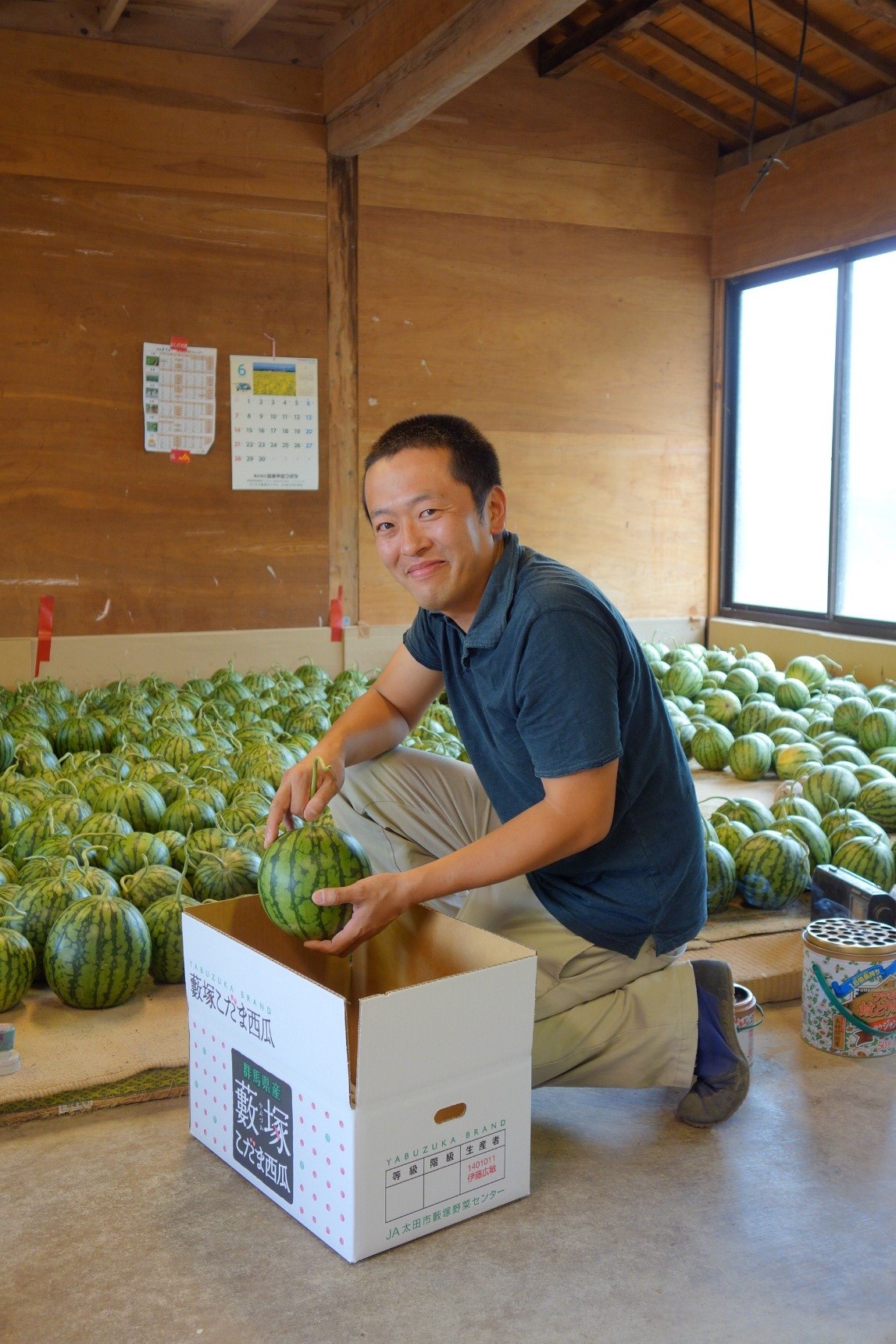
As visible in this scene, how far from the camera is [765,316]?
7.84 metres

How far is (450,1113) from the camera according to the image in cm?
200

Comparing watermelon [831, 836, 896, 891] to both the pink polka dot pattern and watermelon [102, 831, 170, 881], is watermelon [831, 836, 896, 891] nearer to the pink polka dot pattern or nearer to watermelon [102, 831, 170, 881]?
watermelon [102, 831, 170, 881]

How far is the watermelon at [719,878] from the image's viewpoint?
3430mm

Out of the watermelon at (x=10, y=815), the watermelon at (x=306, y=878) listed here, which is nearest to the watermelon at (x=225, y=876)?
the watermelon at (x=10, y=815)

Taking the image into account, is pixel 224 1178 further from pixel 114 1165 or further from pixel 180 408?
pixel 180 408

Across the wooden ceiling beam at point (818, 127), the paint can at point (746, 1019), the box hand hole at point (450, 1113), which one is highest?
the wooden ceiling beam at point (818, 127)

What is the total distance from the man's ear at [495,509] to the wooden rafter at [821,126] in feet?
17.7

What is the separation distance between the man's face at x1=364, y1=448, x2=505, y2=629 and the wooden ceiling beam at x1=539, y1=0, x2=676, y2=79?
17.0 feet

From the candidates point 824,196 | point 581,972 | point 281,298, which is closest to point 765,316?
point 824,196

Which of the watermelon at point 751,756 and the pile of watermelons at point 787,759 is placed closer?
the pile of watermelons at point 787,759

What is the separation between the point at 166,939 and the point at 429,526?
50.4 inches

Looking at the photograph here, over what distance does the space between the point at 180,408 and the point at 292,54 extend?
2.11 m

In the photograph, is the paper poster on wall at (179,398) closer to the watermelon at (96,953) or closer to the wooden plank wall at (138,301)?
the wooden plank wall at (138,301)

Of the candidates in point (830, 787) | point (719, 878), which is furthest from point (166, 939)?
point (830, 787)
